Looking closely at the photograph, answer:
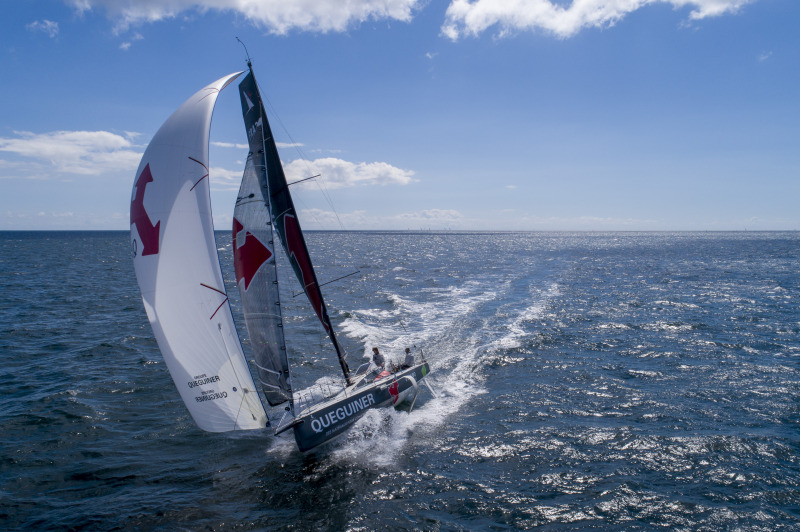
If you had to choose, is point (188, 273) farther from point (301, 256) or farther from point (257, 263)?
point (301, 256)

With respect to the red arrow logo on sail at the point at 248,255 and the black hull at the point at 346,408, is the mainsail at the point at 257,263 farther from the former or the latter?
the black hull at the point at 346,408

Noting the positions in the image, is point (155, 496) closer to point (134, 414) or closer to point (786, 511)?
point (134, 414)

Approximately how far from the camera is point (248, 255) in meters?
13.4

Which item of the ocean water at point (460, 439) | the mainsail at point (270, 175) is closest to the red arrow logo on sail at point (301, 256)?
the mainsail at point (270, 175)

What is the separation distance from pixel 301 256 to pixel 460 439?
765 centimetres

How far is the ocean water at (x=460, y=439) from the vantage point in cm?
1071

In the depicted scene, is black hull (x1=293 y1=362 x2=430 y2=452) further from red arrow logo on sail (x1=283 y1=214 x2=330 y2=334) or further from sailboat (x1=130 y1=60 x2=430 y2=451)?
red arrow logo on sail (x1=283 y1=214 x2=330 y2=334)

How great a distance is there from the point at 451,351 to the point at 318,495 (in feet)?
41.3

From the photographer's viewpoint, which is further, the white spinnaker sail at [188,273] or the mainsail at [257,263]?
the mainsail at [257,263]

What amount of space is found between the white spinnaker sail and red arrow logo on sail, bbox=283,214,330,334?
3.72 meters

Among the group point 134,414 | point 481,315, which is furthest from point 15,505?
point 481,315

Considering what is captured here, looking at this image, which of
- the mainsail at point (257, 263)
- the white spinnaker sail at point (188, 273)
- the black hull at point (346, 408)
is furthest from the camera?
the mainsail at point (257, 263)

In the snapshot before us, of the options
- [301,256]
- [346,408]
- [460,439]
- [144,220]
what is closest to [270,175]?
[301,256]

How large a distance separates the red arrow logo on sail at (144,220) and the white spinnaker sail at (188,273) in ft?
0.08
